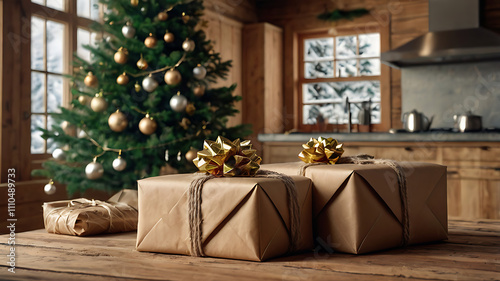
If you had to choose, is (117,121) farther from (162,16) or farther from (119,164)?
(162,16)

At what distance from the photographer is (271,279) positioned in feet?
2.55

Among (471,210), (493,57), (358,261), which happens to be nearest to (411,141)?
(471,210)

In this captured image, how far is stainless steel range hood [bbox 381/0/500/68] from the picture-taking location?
370 cm

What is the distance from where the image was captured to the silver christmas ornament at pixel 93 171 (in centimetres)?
215

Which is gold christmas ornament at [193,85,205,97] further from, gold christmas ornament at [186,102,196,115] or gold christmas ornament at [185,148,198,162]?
gold christmas ornament at [185,148,198,162]

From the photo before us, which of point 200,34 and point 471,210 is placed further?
point 471,210

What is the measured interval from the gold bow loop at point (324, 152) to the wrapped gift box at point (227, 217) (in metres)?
0.18

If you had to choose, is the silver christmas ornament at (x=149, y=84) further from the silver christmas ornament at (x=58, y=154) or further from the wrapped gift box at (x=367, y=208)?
the wrapped gift box at (x=367, y=208)

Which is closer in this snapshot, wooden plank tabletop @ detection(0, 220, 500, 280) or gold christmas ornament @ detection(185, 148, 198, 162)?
wooden plank tabletop @ detection(0, 220, 500, 280)

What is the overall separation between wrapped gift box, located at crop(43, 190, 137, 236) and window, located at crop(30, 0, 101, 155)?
66.3 inches

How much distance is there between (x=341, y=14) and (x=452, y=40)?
120cm

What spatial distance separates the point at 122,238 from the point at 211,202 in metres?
0.34

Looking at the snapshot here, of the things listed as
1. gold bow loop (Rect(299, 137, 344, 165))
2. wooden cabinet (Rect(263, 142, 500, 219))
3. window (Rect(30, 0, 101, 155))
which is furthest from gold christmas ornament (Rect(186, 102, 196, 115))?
wooden cabinet (Rect(263, 142, 500, 219))

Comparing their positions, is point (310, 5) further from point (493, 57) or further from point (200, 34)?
point (200, 34)
